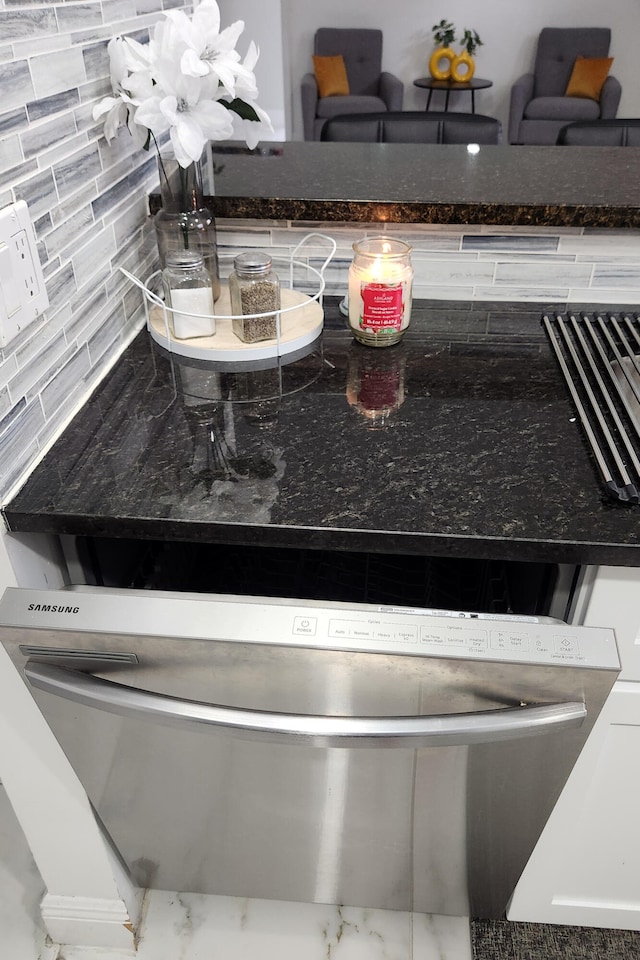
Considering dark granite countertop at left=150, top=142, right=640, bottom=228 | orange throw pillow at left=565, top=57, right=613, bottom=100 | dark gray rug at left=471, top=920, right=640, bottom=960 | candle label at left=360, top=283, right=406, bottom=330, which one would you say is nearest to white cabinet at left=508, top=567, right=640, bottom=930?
dark gray rug at left=471, top=920, right=640, bottom=960

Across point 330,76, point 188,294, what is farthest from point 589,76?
point 188,294

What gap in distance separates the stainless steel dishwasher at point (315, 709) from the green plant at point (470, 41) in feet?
18.8

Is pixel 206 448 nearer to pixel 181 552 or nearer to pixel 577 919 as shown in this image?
pixel 181 552

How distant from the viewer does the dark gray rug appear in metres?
1.16

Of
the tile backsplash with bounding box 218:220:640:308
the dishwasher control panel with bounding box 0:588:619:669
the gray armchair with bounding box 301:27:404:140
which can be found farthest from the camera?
the gray armchair with bounding box 301:27:404:140

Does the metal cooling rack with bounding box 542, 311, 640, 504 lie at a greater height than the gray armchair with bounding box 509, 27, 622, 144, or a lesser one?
greater

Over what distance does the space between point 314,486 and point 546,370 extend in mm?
421

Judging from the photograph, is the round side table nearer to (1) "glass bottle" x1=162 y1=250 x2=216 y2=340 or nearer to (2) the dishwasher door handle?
(1) "glass bottle" x1=162 y1=250 x2=216 y2=340

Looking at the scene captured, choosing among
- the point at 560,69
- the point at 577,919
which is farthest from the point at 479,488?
the point at 560,69

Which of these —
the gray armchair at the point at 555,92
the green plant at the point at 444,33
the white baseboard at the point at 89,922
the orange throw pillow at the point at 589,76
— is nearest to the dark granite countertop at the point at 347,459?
the white baseboard at the point at 89,922

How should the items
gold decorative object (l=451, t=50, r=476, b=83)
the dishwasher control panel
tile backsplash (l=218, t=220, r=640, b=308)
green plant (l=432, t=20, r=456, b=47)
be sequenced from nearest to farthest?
1. the dishwasher control panel
2. tile backsplash (l=218, t=220, r=640, b=308)
3. gold decorative object (l=451, t=50, r=476, b=83)
4. green plant (l=432, t=20, r=456, b=47)

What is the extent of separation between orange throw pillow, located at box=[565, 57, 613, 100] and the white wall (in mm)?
415

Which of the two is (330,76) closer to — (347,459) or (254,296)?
(254,296)

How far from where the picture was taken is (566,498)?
754 mm
